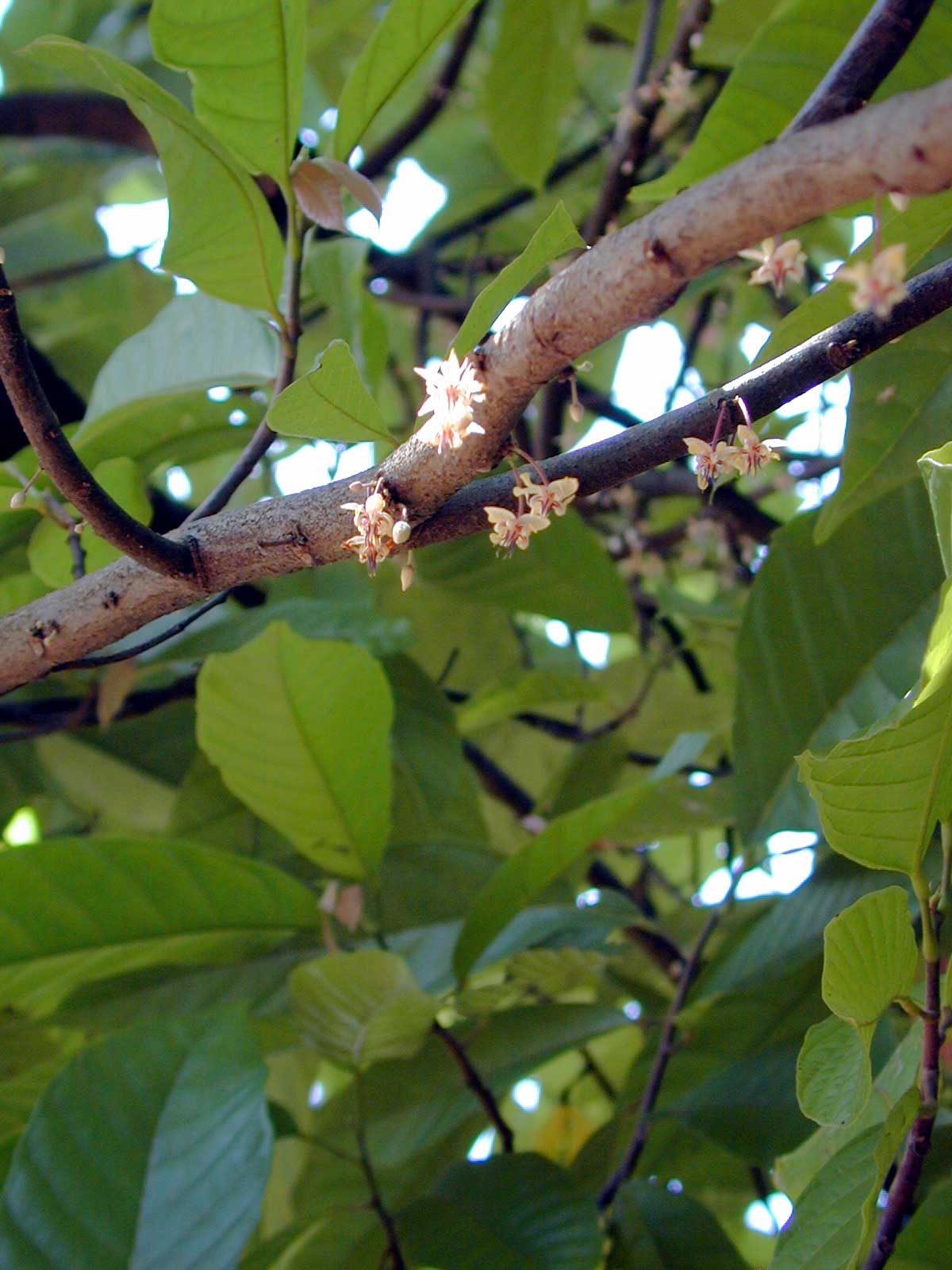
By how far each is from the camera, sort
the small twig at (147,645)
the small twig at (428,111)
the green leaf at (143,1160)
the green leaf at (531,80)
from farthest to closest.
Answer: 1. the small twig at (428,111)
2. the green leaf at (531,80)
3. the green leaf at (143,1160)
4. the small twig at (147,645)

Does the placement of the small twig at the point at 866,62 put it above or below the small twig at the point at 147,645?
below

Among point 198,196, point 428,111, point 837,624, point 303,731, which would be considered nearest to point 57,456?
point 198,196

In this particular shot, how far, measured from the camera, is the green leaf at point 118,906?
82cm

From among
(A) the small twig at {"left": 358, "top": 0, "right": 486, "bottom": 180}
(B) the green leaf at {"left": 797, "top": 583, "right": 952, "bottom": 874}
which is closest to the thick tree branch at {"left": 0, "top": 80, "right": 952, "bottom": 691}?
(B) the green leaf at {"left": 797, "top": 583, "right": 952, "bottom": 874}

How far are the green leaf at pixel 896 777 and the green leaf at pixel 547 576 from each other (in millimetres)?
594

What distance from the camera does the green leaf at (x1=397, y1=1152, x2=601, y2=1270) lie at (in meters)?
0.81

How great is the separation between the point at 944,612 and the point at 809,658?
16.9 inches

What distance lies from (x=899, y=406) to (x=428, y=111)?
1205mm

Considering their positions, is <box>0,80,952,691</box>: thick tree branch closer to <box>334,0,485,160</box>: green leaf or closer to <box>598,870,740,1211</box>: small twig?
<box>334,0,485,160</box>: green leaf

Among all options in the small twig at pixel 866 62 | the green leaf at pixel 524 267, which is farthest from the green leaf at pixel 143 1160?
the small twig at pixel 866 62

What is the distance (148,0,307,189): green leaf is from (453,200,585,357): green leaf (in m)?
0.23

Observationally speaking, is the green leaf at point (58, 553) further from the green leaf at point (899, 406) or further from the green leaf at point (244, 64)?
the green leaf at point (899, 406)

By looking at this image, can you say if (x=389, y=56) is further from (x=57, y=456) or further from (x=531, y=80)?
(x=531, y=80)

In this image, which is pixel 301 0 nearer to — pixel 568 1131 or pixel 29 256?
pixel 568 1131
